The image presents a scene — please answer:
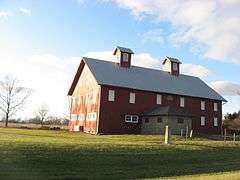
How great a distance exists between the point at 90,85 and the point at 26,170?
3475 centimetres

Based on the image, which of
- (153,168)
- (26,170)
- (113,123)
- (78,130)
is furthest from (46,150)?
(78,130)

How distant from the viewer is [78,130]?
57.7 m

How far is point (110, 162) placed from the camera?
25.3 metres

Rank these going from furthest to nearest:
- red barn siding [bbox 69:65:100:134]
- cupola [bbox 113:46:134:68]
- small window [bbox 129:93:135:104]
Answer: cupola [bbox 113:46:134:68] → small window [bbox 129:93:135:104] → red barn siding [bbox 69:65:100:134]

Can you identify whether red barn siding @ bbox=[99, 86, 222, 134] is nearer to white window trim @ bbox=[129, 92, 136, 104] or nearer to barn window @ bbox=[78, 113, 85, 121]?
white window trim @ bbox=[129, 92, 136, 104]

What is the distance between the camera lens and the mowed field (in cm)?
2158

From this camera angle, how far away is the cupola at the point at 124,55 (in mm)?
57812

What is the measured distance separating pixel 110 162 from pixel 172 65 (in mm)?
40110

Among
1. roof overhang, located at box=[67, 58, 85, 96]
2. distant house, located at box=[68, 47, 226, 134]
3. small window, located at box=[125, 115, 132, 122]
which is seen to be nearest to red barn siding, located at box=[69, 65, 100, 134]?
distant house, located at box=[68, 47, 226, 134]

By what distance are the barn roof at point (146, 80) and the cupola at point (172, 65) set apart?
807 millimetres

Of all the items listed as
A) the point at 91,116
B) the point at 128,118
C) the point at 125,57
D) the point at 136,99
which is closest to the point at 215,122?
the point at 136,99

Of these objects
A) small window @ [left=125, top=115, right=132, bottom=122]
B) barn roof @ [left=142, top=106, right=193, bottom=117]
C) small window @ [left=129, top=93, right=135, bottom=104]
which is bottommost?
small window @ [left=125, top=115, right=132, bottom=122]

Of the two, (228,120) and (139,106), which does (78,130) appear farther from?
(228,120)

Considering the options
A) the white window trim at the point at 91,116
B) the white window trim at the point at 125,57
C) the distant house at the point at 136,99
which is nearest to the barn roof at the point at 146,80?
the distant house at the point at 136,99
